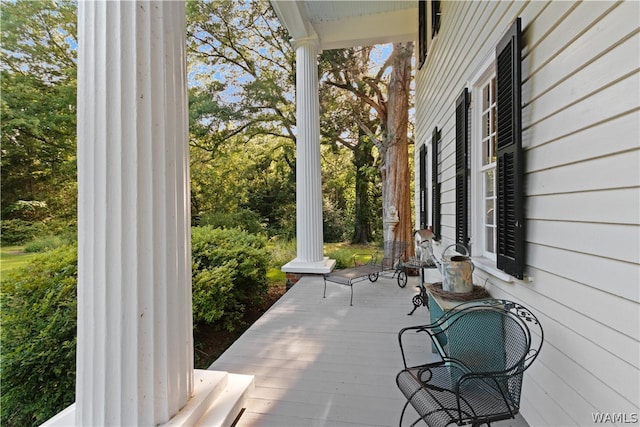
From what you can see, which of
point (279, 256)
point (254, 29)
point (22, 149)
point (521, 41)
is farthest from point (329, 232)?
point (521, 41)

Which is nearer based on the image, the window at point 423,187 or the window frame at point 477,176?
the window frame at point 477,176

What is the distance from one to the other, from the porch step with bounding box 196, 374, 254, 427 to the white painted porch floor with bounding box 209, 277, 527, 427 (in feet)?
0.76

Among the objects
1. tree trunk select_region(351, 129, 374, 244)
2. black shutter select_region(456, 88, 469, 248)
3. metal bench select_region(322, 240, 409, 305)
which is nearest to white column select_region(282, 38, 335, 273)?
metal bench select_region(322, 240, 409, 305)

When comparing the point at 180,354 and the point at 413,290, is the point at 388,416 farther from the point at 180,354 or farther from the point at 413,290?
the point at 413,290

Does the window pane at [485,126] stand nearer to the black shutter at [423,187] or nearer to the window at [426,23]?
the window at [426,23]

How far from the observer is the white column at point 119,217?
1306 millimetres

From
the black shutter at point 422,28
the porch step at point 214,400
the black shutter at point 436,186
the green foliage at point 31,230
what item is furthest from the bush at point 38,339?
the black shutter at point 422,28

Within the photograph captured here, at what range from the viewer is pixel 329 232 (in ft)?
45.3

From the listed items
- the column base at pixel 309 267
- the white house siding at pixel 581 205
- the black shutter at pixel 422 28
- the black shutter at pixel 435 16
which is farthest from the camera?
the column base at pixel 309 267

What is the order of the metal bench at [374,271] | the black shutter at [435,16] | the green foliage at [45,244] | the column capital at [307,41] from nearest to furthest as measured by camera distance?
the black shutter at [435,16], the metal bench at [374,271], the column capital at [307,41], the green foliage at [45,244]

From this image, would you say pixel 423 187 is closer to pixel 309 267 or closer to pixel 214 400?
pixel 309 267

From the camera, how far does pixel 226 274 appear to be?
443 cm

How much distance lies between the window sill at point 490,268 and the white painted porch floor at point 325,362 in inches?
34.1

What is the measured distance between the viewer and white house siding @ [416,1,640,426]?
1.14 m
